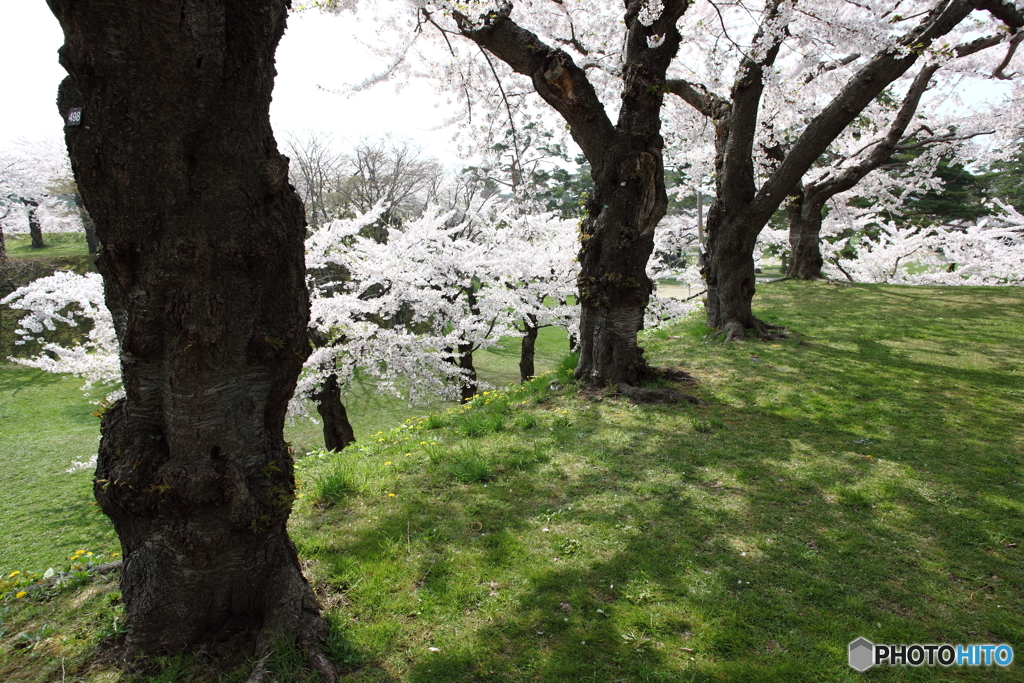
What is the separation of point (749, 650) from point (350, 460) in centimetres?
359

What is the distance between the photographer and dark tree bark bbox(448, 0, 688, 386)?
5742 millimetres

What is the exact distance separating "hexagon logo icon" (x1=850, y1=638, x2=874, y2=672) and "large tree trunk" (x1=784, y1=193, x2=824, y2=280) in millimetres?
13398

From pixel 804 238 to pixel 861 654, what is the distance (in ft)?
48.2

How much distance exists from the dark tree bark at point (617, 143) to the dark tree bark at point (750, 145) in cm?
293

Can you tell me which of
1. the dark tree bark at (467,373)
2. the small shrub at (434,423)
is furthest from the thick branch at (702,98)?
the dark tree bark at (467,373)

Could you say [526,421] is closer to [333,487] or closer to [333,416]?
[333,487]

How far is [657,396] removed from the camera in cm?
600

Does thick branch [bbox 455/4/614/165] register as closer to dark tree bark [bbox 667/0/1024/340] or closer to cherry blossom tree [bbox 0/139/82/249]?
dark tree bark [bbox 667/0/1024/340]

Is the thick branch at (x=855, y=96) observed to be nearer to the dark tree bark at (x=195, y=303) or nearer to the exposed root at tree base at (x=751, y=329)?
the exposed root at tree base at (x=751, y=329)

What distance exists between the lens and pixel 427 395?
47.6ft

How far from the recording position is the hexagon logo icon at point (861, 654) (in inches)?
93.7

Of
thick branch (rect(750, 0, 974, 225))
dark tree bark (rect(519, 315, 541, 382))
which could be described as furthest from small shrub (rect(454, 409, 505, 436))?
dark tree bark (rect(519, 315, 541, 382))

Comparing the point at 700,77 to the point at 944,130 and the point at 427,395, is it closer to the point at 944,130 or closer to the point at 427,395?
the point at 944,130

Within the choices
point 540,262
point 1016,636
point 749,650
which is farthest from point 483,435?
point 540,262
